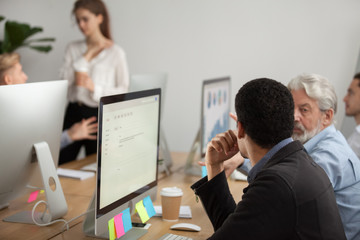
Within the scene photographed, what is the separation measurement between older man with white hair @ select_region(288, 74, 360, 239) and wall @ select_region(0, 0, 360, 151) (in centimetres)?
197

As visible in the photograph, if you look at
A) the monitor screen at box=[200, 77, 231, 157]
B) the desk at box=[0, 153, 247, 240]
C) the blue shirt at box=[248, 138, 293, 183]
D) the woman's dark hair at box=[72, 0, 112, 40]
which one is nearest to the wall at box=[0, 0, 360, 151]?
the woman's dark hair at box=[72, 0, 112, 40]

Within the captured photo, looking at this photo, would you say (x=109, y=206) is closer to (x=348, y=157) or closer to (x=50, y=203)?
(x=50, y=203)

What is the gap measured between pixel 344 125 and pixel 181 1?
1.88m

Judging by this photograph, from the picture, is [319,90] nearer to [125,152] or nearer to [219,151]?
[219,151]

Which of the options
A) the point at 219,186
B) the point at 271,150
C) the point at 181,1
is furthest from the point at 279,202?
the point at 181,1

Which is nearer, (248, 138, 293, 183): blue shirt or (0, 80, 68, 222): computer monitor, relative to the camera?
(248, 138, 293, 183): blue shirt

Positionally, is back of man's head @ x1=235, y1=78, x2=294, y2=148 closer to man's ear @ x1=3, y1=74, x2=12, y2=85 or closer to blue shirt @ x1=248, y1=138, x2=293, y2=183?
blue shirt @ x1=248, y1=138, x2=293, y2=183

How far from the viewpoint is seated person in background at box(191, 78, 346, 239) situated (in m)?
1.27

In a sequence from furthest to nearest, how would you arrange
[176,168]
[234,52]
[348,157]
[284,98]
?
[234,52], [176,168], [348,157], [284,98]

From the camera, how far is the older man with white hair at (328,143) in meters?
1.91

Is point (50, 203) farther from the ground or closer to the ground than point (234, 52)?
closer to the ground

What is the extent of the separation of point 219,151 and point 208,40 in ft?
9.30

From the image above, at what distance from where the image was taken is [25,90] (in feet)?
5.98

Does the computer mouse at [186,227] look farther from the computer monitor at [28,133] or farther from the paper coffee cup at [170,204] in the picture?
the computer monitor at [28,133]
